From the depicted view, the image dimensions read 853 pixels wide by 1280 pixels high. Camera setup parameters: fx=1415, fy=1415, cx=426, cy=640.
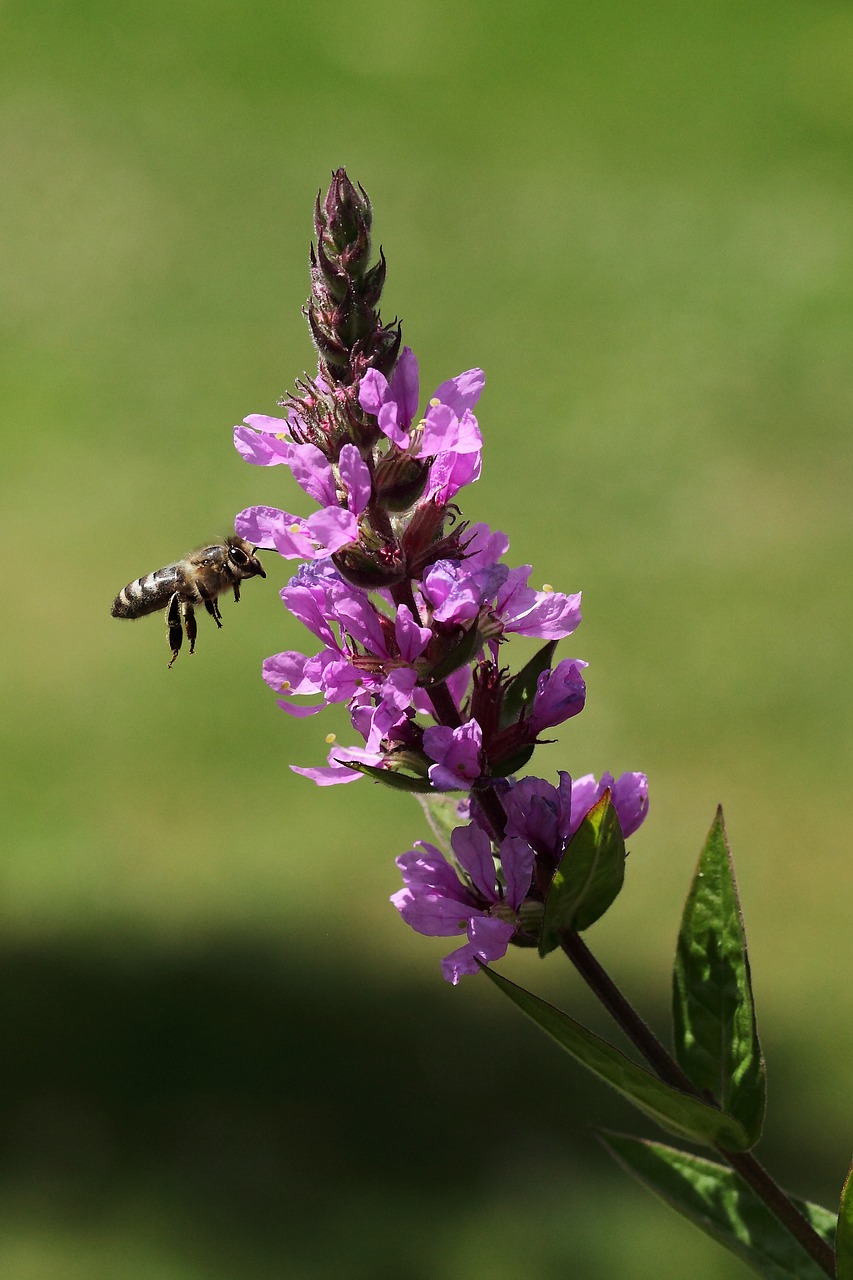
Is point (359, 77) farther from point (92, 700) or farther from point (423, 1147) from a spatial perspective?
point (423, 1147)

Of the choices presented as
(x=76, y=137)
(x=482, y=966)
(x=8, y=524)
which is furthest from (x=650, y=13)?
(x=482, y=966)

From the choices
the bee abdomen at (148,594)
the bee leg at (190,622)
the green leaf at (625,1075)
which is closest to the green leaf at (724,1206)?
the green leaf at (625,1075)

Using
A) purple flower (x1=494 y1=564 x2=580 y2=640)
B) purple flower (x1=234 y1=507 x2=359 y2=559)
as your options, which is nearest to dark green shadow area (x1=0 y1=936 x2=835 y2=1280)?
purple flower (x1=494 y1=564 x2=580 y2=640)

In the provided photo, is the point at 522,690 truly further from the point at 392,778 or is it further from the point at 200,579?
the point at 200,579

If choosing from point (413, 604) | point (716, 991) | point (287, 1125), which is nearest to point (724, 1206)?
point (716, 991)

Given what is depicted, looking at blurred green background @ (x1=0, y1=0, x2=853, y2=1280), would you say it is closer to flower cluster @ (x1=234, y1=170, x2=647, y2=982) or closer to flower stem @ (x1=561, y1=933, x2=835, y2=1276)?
flower stem @ (x1=561, y1=933, x2=835, y2=1276)

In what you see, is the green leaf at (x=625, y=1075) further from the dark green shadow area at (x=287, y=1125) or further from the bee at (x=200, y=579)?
the dark green shadow area at (x=287, y=1125)
